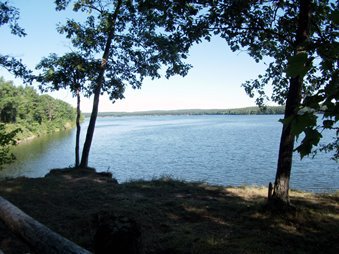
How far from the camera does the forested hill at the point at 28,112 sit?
3162 inches

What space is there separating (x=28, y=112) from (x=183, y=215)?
94.1m

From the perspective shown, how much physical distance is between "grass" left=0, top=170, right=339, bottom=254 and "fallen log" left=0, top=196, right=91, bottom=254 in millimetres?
2101

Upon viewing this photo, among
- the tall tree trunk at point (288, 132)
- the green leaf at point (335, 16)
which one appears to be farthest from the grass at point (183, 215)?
the green leaf at point (335, 16)

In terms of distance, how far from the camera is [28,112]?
92250mm

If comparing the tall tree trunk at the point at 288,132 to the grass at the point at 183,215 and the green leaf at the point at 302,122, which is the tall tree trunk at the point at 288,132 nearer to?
the grass at the point at 183,215

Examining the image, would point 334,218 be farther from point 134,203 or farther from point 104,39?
point 104,39

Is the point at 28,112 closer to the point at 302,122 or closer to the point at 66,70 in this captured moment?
the point at 66,70

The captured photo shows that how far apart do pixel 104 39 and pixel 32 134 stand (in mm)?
72479

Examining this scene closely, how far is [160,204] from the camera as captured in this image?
9.15m

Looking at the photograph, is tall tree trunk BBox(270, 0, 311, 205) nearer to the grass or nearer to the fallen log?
the grass

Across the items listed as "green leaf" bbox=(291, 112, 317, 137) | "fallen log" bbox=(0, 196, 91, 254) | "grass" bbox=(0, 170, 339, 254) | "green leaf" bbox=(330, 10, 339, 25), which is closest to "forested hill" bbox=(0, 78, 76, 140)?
"grass" bbox=(0, 170, 339, 254)

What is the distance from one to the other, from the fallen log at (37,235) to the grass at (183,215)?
2101 millimetres

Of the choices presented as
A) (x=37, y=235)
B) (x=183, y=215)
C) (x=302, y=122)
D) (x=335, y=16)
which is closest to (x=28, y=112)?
(x=183, y=215)

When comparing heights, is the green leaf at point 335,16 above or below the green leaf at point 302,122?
above
